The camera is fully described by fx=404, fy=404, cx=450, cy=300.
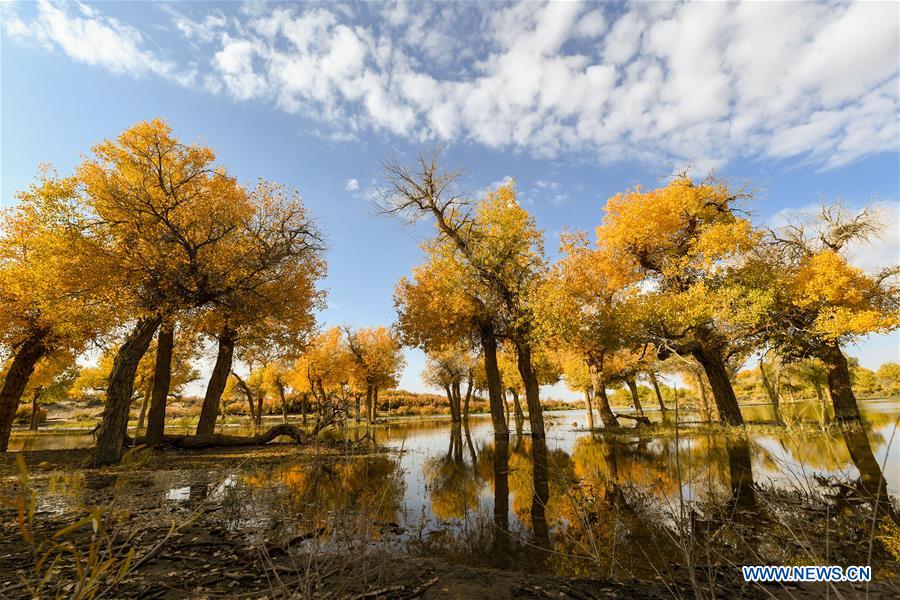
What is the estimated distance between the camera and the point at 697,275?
1966cm

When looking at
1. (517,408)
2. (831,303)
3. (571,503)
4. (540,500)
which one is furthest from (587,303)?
(540,500)

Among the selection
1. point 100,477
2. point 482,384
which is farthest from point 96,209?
point 482,384

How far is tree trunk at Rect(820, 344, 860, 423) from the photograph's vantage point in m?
19.4

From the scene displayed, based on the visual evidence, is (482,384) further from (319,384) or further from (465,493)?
(465,493)

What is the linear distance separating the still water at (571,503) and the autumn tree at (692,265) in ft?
19.7

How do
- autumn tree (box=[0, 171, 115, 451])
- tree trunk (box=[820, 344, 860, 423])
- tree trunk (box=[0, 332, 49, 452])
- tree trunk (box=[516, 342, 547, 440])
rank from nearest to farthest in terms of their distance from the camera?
autumn tree (box=[0, 171, 115, 451])
tree trunk (box=[0, 332, 49, 452])
tree trunk (box=[820, 344, 860, 423])
tree trunk (box=[516, 342, 547, 440])

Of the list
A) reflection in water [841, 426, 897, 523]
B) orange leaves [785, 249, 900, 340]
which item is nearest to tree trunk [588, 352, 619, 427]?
orange leaves [785, 249, 900, 340]

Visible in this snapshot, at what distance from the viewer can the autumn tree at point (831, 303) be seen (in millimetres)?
17484

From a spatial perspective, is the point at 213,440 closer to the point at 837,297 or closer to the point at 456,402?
the point at 837,297

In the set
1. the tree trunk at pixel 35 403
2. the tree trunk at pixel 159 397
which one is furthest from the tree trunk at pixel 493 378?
the tree trunk at pixel 35 403

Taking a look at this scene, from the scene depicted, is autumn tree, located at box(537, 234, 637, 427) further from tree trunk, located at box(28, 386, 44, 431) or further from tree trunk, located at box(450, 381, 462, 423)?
tree trunk, located at box(28, 386, 44, 431)

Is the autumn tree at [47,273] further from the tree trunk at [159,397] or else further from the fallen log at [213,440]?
the fallen log at [213,440]

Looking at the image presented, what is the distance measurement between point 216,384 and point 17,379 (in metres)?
8.48

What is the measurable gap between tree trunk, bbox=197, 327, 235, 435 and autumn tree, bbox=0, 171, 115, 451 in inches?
176
